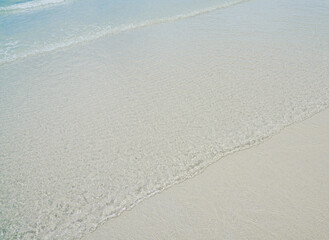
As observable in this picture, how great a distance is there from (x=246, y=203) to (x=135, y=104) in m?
2.27

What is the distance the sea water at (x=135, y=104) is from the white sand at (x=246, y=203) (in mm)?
153

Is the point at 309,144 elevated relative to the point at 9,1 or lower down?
lower down

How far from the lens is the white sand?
7.63 ft

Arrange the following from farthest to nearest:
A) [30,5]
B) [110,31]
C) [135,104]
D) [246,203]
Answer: [30,5] < [110,31] < [135,104] < [246,203]

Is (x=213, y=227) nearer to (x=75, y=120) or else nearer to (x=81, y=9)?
(x=75, y=120)

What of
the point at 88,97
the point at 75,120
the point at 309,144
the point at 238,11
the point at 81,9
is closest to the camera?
the point at 309,144

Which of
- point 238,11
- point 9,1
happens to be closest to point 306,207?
point 238,11

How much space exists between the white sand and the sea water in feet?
0.50

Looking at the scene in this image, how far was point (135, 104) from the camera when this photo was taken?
160 inches

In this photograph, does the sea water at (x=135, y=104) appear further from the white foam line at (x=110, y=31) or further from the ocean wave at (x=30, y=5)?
the ocean wave at (x=30, y=5)

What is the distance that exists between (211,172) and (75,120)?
2.19 metres

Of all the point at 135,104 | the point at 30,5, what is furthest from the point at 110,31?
the point at 30,5

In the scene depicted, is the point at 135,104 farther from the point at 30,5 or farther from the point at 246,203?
the point at 30,5

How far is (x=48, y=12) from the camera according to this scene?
1040 centimetres
